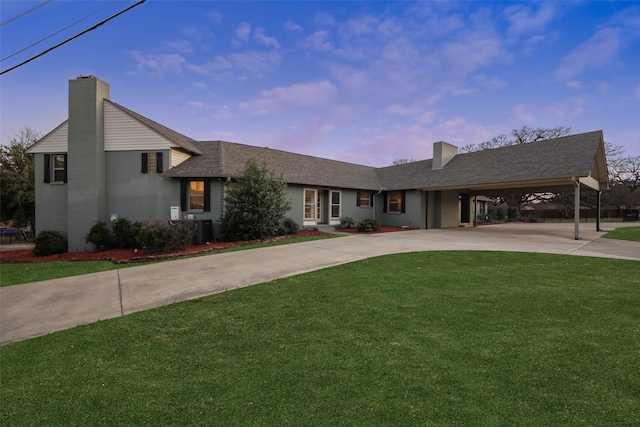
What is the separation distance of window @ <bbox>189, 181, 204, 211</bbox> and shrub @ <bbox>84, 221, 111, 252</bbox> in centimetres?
355

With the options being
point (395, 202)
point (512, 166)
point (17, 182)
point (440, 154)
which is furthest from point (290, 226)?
point (17, 182)

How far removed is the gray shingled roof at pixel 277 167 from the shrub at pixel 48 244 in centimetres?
519

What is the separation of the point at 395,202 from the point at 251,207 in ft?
36.4

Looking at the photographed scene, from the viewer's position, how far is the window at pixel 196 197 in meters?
13.7

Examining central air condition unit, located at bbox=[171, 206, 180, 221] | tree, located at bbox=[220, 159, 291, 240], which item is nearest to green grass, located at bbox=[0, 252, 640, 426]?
tree, located at bbox=[220, 159, 291, 240]

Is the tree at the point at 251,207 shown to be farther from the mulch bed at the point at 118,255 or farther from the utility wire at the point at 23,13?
the utility wire at the point at 23,13

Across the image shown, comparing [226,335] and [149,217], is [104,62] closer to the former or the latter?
[149,217]

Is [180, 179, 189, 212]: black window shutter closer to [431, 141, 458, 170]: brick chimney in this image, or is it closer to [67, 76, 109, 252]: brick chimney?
[67, 76, 109, 252]: brick chimney

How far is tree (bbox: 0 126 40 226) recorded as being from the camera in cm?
2002

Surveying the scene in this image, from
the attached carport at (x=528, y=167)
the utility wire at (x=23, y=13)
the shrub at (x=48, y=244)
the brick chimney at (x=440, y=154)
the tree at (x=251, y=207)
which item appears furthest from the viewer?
the brick chimney at (x=440, y=154)

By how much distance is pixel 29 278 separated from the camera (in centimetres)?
741

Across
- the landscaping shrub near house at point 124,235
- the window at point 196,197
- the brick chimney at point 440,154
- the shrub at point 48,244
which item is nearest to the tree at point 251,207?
the window at point 196,197

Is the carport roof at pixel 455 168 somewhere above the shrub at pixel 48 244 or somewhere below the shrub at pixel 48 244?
above

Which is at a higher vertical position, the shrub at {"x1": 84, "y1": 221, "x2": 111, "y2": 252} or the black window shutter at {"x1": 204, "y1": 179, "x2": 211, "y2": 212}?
the black window shutter at {"x1": 204, "y1": 179, "x2": 211, "y2": 212}
